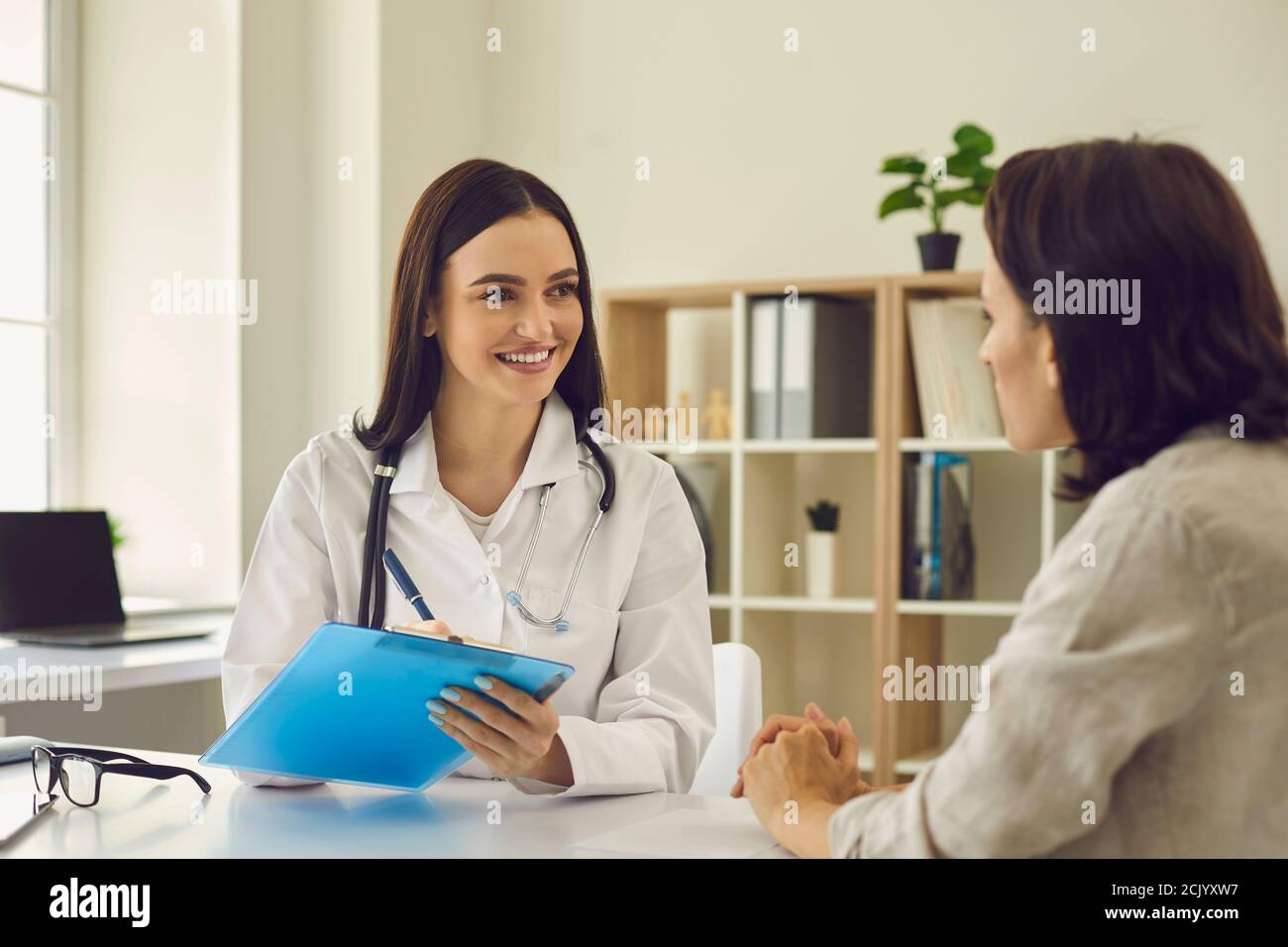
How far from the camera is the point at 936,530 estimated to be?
313cm

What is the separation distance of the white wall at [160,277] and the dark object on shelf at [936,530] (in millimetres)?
1703

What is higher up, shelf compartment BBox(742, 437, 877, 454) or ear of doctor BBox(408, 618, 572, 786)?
shelf compartment BBox(742, 437, 877, 454)

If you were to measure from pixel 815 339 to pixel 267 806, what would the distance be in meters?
2.19

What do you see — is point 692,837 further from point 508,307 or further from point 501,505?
point 508,307

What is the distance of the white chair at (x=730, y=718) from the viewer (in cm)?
181

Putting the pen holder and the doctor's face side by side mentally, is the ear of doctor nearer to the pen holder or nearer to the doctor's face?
the doctor's face

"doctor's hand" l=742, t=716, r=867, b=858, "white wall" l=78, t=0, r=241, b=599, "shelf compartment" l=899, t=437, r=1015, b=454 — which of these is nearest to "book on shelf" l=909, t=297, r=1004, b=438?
"shelf compartment" l=899, t=437, r=1015, b=454

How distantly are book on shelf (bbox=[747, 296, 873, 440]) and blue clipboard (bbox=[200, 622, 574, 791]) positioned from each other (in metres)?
2.03

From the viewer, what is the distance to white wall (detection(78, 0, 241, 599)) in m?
3.33

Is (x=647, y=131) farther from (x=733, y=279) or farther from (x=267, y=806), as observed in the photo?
(x=267, y=806)

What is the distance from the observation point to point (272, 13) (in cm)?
342

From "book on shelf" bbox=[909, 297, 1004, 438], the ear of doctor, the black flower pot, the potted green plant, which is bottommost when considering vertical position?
the ear of doctor

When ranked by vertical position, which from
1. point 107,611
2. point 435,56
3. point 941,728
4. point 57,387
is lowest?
point 941,728
